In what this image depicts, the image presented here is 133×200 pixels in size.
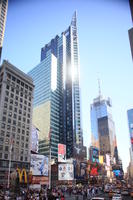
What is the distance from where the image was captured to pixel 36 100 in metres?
132

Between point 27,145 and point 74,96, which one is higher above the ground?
point 74,96

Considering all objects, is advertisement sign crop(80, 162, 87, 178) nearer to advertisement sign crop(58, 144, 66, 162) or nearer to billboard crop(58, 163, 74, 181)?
billboard crop(58, 163, 74, 181)

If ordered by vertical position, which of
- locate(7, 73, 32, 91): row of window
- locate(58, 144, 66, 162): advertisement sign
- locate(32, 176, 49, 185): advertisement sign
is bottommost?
locate(32, 176, 49, 185): advertisement sign

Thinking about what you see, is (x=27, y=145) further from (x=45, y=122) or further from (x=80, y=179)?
(x=45, y=122)

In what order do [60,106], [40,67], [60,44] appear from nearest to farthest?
1. [60,106]
2. [40,67]
3. [60,44]

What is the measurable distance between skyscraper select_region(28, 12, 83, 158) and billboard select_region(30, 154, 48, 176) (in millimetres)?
36126

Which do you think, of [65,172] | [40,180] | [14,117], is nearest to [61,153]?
[65,172]

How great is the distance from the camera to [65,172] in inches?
3059

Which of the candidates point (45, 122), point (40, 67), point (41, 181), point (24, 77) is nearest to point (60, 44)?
point (40, 67)

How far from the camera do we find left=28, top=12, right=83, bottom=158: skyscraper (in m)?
118

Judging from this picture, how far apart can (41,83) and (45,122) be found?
30.4 meters

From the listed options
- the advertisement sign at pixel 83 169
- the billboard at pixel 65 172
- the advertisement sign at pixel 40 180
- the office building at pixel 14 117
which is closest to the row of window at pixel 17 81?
the office building at pixel 14 117

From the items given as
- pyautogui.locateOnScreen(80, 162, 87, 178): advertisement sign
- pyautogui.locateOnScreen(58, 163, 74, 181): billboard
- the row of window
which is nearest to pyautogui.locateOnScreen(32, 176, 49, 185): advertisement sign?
pyautogui.locateOnScreen(58, 163, 74, 181): billboard

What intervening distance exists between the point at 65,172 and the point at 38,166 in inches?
590
